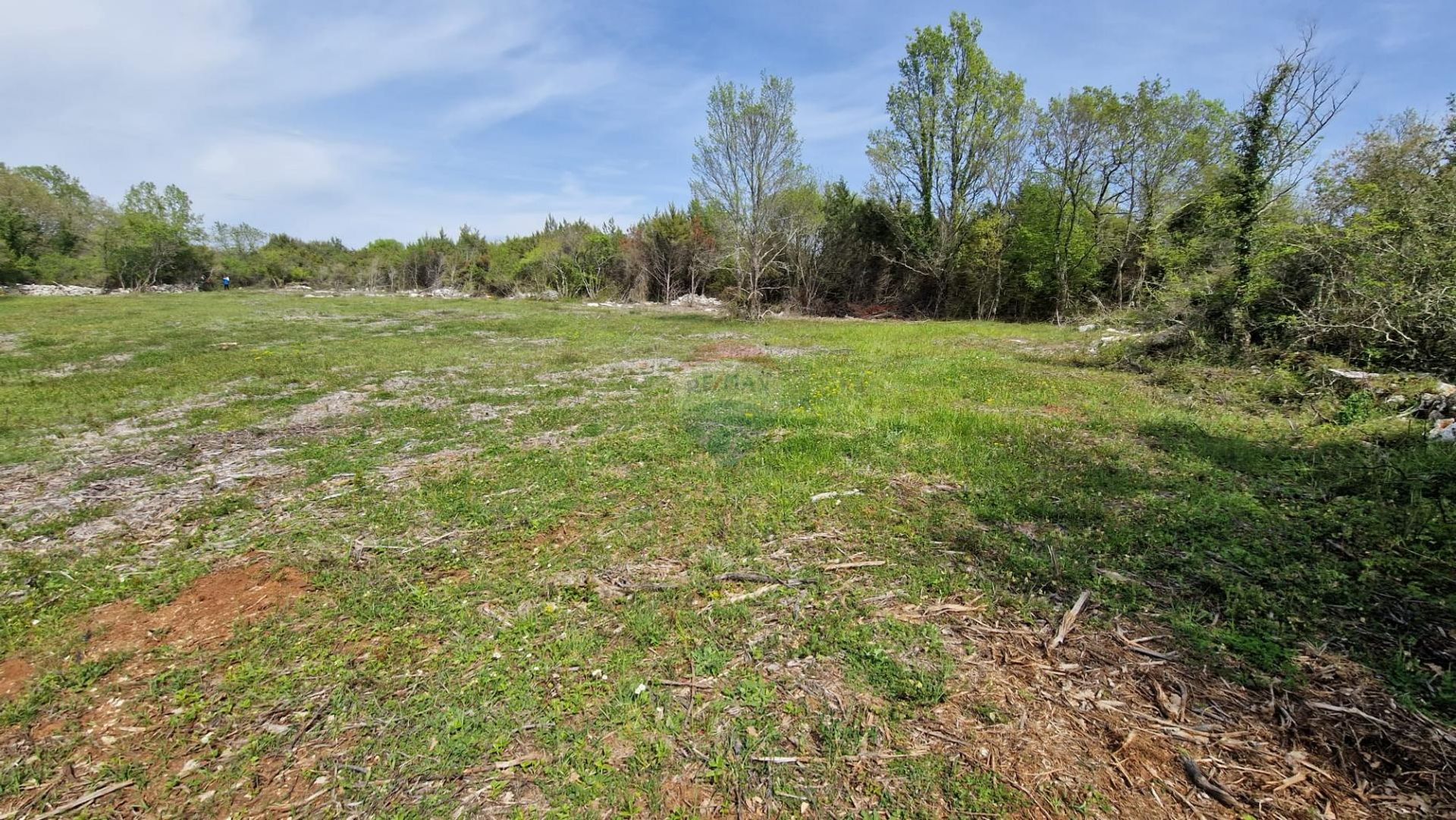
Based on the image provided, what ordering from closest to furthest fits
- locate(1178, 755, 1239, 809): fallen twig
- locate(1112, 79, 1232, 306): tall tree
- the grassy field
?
1. locate(1178, 755, 1239, 809): fallen twig
2. the grassy field
3. locate(1112, 79, 1232, 306): tall tree

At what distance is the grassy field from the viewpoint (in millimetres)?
2340

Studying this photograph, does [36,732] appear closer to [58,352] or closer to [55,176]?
[58,352]

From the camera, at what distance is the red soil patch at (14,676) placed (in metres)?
2.90

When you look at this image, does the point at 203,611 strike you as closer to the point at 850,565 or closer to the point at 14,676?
the point at 14,676

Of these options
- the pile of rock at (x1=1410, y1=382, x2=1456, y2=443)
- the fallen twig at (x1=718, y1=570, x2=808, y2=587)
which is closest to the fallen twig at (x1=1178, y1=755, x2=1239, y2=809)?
the fallen twig at (x1=718, y1=570, x2=808, y2=587)

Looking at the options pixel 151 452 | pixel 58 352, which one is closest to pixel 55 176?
pixel 58 352

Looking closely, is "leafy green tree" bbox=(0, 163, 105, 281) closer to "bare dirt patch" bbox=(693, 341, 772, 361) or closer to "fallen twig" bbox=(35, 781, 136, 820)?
"bare dirt patch" bbox=(693, 341, 772, 361)

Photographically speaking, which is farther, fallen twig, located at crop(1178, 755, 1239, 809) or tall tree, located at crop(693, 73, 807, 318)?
tall tree, located at crop(693, 73, 807, 318)

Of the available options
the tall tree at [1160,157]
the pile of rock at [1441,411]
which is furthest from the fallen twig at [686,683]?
the tall tree at [1160,157]

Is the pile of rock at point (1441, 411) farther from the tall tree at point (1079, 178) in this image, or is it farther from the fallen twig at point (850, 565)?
the tall tree at point (1079, 178)

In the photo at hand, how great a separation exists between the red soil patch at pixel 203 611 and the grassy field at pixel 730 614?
3cm

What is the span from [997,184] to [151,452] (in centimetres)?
3215

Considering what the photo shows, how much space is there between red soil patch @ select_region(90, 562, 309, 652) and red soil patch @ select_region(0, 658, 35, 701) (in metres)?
0.26

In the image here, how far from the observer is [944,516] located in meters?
4.68
